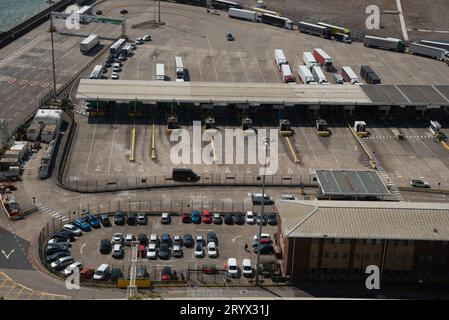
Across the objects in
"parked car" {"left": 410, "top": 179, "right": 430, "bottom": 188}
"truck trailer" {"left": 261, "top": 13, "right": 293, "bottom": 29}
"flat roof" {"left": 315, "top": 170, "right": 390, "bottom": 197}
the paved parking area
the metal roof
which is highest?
"truck trailer" {"left": 261, "top": 13, "right": 293, "bottom": 29}

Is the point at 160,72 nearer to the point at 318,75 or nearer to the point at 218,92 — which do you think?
the point at 218,92

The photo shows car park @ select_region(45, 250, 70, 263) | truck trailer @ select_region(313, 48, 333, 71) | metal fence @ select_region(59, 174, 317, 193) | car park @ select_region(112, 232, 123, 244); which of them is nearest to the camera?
car park @ select_region(45, 250, 70, 263)

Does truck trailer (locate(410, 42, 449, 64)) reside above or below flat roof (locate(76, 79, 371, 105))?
above

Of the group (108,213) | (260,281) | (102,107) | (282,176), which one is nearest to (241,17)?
(102,107)

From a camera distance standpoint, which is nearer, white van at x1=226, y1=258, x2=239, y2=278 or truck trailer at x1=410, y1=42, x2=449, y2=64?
white van at x1=226, y1=258, x2=239, y2=278

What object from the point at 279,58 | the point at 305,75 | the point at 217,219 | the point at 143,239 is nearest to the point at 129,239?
the point at 143,239

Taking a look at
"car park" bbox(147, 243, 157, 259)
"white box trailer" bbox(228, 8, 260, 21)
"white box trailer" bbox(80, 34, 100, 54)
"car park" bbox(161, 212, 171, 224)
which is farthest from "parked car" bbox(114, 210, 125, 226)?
"white box trailer" bbox(228, 8, 260, 21)

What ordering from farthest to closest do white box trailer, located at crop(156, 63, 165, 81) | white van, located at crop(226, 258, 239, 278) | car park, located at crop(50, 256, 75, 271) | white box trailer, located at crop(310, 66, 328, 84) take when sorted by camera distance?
white box trailer, located at crop(310, 66, 328, 84)
white box trailer, located at crop(156, 63, 165, 81)
white van, located at crop(226, 258, 239, 278)
car park, located at crop(50, 256, 75, 271)

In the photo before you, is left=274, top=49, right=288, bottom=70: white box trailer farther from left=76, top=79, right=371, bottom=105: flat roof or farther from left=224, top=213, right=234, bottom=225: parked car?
left=224, top=213, right=234, bottom=225: parked car
